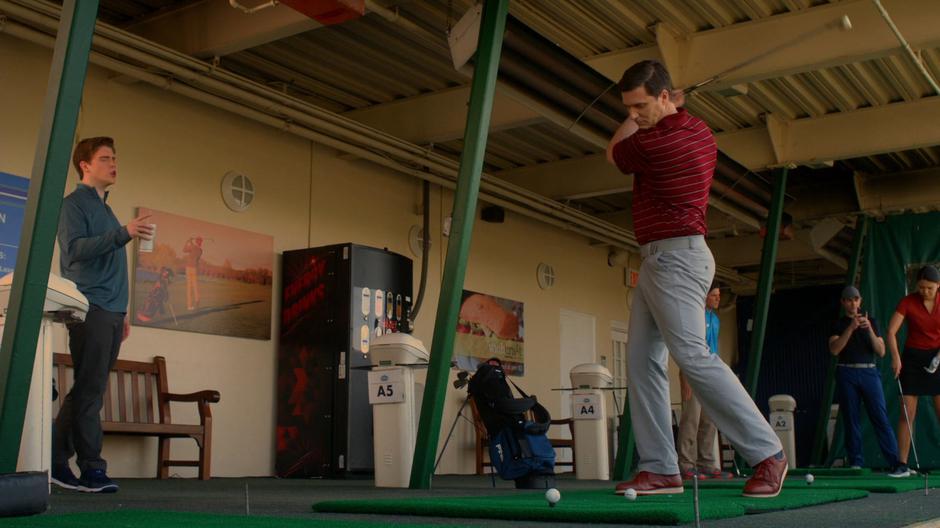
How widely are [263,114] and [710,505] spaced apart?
19.9 feet

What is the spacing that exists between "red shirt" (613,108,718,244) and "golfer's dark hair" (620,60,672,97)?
0.40ft

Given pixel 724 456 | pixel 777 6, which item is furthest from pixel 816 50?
pixel 724 456

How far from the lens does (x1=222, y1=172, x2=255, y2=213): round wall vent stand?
859 cm

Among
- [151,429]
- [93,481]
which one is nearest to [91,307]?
[93,481]

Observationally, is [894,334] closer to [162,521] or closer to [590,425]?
[590,425]

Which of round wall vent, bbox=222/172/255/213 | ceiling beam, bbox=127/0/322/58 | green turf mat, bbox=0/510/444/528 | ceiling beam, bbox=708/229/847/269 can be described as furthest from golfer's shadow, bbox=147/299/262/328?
ceiling beam, bbox=708/229/847/269

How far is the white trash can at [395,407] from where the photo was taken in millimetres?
5875

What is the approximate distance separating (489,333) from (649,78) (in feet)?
25.5

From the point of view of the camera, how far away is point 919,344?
8398 millimetres

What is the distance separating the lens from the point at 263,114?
8398 mm

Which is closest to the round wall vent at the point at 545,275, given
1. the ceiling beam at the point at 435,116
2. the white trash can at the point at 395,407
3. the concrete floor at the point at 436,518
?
the ceiling beam at the point at 435,116

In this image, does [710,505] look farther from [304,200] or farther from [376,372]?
[304,200]

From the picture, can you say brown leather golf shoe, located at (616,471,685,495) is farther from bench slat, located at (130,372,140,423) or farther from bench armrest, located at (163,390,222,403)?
Result: bench slat, located at (130,372,140,423)

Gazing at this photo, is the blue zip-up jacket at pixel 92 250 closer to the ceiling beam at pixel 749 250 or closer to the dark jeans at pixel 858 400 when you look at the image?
the dark jeans at pixel 858 400
